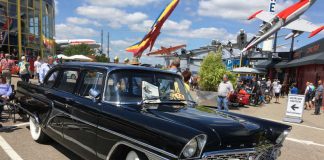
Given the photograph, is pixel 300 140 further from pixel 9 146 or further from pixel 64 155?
pixel 9 146

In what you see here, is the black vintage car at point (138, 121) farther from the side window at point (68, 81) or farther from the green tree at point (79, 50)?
the green tree at point (79, 50)

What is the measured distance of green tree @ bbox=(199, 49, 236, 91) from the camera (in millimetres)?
14406

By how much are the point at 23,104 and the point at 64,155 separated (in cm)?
197

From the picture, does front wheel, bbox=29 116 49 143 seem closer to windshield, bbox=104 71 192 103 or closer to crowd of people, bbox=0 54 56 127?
crowd of people, bbox=0 54 56 127

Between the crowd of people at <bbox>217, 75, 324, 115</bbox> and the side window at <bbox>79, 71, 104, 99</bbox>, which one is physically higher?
the side window at <bbox>79, 71, 104, 99</bbox>

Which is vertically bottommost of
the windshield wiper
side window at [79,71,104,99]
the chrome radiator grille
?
the chrome radiator grille

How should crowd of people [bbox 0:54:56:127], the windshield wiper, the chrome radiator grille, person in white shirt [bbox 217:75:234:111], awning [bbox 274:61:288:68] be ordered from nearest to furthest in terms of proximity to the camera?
the chrome radiator grille, the windshield wiper, crowd of people [bbox 0:54:56:127], person in white shirt [bbox 217:75:234:111], awning [bbox 274:61:288:68]

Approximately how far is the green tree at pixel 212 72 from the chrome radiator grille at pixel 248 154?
10.4 metres

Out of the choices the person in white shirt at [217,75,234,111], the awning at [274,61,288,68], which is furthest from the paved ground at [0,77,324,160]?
the awning at [274,61,288,68]

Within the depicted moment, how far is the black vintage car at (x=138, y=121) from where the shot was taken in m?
3.19

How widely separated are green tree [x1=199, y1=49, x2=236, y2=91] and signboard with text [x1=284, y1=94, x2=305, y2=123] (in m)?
3.16

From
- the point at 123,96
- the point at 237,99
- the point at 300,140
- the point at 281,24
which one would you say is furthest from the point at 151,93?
the point at 281,24

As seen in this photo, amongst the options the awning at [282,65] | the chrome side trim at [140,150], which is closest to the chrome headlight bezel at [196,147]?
the chrome side trim at [140,150]

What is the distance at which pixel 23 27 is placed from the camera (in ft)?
81.9
